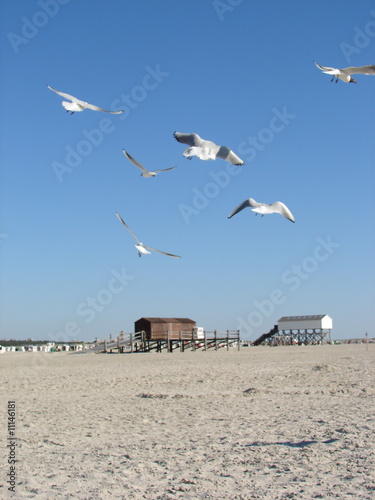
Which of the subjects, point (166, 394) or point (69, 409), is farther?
point (166, 394)

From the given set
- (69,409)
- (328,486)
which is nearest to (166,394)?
(69,409)

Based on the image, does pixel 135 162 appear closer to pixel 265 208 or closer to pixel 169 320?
pixel 265 208

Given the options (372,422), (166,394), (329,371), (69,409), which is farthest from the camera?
(329,371)

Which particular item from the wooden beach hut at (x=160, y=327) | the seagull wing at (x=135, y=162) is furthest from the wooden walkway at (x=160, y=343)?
the seagull wing at (x=135, y=162)

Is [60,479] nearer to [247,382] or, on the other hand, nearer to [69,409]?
[69,409]

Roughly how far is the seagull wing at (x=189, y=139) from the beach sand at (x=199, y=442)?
5.21m

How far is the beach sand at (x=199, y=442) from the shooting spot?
216 inches

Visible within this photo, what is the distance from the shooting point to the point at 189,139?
475 inches

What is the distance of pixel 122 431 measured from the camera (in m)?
8.51

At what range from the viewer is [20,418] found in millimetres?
9781

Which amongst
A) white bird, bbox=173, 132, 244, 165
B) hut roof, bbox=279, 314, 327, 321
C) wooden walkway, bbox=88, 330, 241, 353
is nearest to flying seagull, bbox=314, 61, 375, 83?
white bird, bbox=173, 132, 244, 165

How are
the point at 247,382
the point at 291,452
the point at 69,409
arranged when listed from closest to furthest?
1. the point at 291,452
2. the point at 69,409
3. the point at 247,382

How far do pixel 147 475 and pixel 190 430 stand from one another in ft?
7.97

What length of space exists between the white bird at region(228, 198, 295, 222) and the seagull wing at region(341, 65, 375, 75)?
3.47 m
